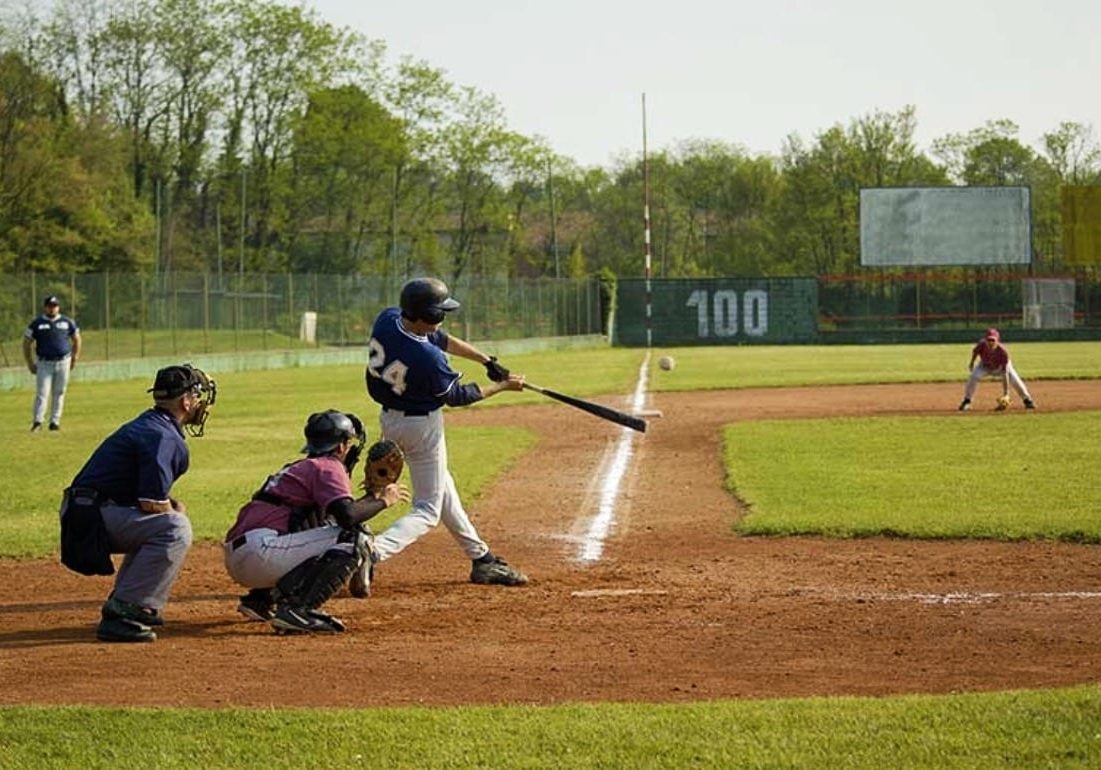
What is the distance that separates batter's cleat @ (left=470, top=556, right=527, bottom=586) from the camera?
34.3ft

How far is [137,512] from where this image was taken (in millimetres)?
8625

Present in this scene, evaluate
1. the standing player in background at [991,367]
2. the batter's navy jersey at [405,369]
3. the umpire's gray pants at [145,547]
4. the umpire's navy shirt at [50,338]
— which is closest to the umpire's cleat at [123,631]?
the umpire's gray pants at [145,547]

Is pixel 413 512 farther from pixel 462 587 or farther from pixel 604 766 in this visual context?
pixel 604 766

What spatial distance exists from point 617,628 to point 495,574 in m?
1.84

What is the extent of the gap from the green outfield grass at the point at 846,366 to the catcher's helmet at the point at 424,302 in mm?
23882

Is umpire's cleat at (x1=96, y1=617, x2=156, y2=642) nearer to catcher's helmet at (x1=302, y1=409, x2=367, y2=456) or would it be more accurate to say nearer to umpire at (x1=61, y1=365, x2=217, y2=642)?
umpire at (x1=61, y1=365, x2=217, y2=642)

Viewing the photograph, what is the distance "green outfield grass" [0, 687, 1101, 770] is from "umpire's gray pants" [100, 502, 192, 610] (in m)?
1.89

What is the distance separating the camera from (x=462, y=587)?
1041 centimetres

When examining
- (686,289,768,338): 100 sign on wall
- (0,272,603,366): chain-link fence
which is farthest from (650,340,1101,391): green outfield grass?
(686,289,768,338): 100 sign on wall

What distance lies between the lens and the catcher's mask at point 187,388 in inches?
340

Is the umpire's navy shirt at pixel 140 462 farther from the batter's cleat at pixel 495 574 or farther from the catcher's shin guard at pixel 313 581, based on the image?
the batter's cleat at pixel 495 574

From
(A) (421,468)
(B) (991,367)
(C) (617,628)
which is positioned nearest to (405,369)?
(A) (421,468)

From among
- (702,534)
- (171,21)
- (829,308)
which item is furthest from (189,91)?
(702,534)

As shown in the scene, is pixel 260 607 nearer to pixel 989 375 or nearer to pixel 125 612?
pixel 125 612
